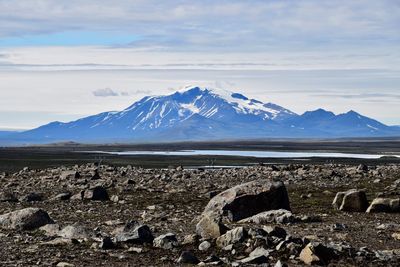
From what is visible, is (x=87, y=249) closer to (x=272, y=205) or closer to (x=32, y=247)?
(x=32, y=247)

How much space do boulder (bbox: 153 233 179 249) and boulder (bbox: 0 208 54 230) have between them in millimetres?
4748

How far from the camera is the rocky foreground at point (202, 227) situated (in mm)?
16953

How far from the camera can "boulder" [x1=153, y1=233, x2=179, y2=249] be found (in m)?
18.5

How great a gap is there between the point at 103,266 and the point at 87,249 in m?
2.15

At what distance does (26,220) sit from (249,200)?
24.5 feet

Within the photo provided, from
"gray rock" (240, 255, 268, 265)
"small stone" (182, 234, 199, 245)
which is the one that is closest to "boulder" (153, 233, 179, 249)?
"small stone" (182, 234, 199, 245)

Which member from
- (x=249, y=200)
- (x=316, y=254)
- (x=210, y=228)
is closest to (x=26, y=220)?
(x=210, y=228)

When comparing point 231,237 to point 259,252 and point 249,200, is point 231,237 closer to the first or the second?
point 259,252

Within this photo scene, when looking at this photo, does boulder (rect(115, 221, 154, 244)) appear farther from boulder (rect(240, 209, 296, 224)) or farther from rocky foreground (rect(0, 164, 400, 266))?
boulder (rect(240, 209, 296, 224))

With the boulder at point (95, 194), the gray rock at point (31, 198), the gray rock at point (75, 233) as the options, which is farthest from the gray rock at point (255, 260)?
the gray rock at point (31, 198)

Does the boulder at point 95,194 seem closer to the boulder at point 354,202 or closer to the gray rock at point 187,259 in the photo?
the boulder at point 354,202

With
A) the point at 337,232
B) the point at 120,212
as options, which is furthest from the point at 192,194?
the point at 337,232

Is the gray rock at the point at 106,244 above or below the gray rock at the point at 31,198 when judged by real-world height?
below

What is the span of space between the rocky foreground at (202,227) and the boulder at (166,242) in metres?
0.03
